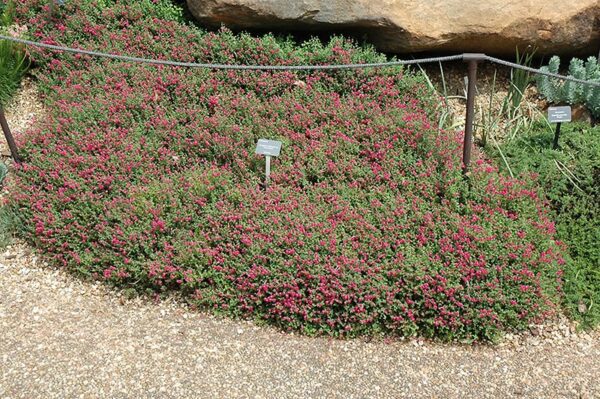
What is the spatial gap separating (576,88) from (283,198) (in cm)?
305

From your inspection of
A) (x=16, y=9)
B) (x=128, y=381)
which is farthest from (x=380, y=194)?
(x=16, y=9)

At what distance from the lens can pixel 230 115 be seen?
549 centimetres

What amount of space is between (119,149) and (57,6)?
2.43 meters

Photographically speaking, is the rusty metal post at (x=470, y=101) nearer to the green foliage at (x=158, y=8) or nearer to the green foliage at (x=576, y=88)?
the green foliage at (x=576, y=88)

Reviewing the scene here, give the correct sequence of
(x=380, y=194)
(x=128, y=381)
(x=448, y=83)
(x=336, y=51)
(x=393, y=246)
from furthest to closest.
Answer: (x=448, y=83) < (x=336, y=51) < (x=380, y=194) < (x=393, y=246) < (x=128, y=381)

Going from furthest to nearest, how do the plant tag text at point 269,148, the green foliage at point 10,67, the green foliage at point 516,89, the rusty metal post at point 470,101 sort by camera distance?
1. the green foliage at point 10,67
2. the green foliage at point 516,89
3. the plant tag text at point 269,148
4. the rusty metal post at point 470,101

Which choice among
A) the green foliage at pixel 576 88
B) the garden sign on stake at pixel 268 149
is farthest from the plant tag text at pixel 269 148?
the green foliage at pixel 576 88

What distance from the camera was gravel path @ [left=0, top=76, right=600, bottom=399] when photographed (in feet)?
11.9

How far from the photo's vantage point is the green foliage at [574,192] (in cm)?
435

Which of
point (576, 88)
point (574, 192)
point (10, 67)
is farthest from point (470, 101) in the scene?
point (10, 67)

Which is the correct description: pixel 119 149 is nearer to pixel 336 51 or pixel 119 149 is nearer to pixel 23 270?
pixel 23 270

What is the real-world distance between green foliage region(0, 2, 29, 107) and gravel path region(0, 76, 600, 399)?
2.80 meters

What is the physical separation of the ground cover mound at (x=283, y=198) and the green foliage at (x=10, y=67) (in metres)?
0.35

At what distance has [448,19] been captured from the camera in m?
5.88
